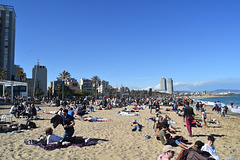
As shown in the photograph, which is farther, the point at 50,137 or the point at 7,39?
the point at 7,39

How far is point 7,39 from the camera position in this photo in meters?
53.0

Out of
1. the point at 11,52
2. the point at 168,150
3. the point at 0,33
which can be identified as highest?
the point at 0,33

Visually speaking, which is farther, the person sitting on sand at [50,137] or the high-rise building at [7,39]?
the high-rise building at [7,39]

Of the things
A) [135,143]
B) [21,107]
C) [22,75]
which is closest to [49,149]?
[135,143]

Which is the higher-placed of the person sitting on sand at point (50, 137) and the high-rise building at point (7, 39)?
the high-rise building at point (7, 39)

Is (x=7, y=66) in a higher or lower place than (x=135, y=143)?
higher

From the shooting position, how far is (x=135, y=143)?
684cm

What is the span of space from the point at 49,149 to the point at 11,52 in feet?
199

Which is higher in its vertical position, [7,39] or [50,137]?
[7,39]

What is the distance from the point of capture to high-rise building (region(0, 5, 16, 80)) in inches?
2050

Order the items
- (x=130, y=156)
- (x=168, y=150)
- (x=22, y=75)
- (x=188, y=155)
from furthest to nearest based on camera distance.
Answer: (x=22, y=75), (x=130, y=156), (x=188, y=155), (x=168, y=150)

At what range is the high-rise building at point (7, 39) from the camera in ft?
171

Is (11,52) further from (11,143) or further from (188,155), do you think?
(188,155)

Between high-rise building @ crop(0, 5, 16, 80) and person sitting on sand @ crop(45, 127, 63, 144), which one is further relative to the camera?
high-rise building @ crop(0, 5, 16, 80)
